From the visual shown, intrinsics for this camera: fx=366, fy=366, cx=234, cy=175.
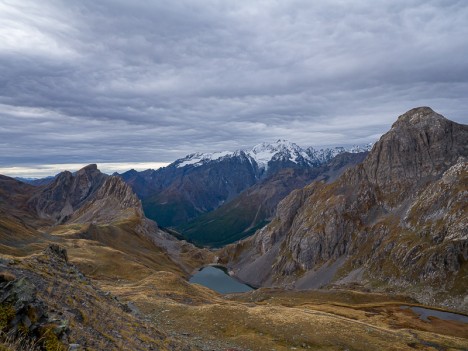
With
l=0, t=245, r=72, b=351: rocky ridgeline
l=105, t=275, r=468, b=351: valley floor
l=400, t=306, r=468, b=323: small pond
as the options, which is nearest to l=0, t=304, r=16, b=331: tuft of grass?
l=0, t=245, r=72, b=351: rocky ridgeline

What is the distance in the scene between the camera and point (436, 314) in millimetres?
134125

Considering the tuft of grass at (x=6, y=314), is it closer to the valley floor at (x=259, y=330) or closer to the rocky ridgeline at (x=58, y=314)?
the rocky ridgeline at (x=58, y=314)

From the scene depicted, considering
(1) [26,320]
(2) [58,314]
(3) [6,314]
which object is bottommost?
(2) [58,314]

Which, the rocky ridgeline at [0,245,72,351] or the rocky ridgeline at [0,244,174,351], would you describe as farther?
the rocky ridgeline at [0,244,174,351]

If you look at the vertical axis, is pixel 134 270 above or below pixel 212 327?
below

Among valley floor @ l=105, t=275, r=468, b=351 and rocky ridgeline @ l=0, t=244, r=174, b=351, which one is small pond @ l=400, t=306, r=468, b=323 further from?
rocky ridgeline @ l=0, t=244, r=174, b=351

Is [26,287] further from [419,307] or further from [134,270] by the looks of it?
[419,307]

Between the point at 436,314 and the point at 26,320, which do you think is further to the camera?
the point at 436,314

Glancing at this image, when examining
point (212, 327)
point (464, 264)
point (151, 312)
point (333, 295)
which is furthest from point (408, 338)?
point (464, 264)

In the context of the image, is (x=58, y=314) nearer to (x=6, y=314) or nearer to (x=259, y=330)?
(x=6, y=314)

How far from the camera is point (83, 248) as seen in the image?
166m

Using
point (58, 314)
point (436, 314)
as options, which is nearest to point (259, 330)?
point (58, 314)

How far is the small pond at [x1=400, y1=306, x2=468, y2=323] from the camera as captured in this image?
426ft

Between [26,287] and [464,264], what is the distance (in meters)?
199
